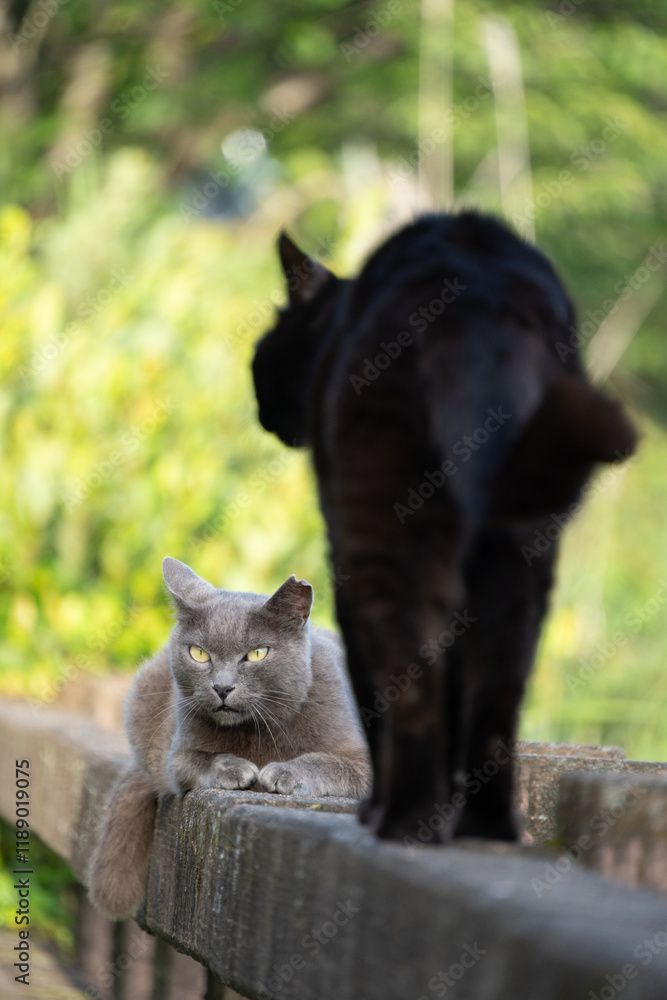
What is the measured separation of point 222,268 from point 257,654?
682 centimetres

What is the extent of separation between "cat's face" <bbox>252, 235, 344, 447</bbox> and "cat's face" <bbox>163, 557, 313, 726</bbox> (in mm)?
393

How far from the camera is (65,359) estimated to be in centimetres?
616

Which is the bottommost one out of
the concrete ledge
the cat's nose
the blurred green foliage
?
the blurred green foliage

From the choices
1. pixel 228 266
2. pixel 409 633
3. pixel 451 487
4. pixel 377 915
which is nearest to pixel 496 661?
pixel 409 633

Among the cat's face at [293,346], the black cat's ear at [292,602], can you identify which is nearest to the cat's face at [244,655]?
the black cat's ear at [292,602]

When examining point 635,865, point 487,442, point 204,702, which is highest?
point 487,442

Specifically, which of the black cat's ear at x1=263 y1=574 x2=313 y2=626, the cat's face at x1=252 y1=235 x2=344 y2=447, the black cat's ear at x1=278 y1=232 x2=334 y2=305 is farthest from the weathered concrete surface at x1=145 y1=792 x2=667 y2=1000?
the black cat's ear at x1=278 y1=232 x2=334 y2=305

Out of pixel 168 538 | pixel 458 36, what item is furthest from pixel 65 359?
pixel 458 36

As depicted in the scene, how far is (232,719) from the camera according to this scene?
2891 mm

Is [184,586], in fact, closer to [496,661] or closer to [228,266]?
[496,661]

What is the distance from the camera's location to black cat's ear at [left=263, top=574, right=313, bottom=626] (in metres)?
2.92

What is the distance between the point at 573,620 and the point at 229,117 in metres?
8.58

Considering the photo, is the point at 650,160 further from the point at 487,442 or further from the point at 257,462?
the point at 487,442

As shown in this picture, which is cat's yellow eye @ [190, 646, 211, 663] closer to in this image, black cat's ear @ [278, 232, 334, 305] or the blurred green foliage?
the blurred green foliage
